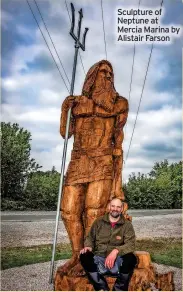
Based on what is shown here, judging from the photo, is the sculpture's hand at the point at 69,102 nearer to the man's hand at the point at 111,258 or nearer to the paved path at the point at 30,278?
the man's hand at the point at 111,258

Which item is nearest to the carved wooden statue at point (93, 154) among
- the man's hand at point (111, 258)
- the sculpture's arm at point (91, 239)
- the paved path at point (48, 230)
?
the sculpture's arm at point (91, 239)

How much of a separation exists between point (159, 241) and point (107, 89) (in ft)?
28.3

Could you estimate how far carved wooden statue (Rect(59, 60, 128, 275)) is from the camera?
5965 mm

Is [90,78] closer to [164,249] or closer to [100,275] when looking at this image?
[100,275]

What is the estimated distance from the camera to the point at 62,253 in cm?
1097

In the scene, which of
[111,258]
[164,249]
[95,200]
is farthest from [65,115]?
[164,249]

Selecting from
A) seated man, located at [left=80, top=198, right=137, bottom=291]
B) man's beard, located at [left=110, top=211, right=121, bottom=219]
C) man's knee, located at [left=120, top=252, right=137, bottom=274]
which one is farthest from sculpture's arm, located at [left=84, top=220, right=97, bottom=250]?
man's knee, located at [left=120, top=252, right=137, bottom=274]

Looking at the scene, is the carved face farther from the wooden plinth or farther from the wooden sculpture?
the wooden plinth

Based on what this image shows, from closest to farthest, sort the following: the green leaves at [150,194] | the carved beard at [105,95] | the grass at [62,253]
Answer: the carved beard at [105,95], the grass at [62,253], the green leaves at [150,194]

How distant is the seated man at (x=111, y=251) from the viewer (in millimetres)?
4609

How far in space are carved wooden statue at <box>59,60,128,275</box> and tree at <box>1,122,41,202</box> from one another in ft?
49.3

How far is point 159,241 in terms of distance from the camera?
13.5 metres

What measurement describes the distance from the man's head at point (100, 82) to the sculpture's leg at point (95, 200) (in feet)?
4.30

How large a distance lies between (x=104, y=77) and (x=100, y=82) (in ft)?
0.35
